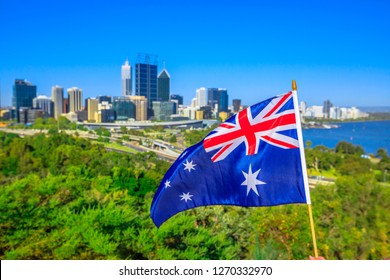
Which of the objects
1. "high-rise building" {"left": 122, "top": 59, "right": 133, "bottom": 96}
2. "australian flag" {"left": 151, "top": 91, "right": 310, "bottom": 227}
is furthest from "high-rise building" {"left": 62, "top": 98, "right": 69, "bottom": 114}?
"australian flag" {"left": 151, "top": 91, "right": 310, "bottom": 227}

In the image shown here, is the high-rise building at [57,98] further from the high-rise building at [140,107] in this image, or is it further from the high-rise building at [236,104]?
the high-rise building at [236,104]

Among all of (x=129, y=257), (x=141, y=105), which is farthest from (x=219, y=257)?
(x=141, y=105)

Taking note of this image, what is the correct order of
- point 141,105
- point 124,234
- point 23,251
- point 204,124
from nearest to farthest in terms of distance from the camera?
1. point 23,251
2. point 124,234
3. point 204,124
4. point 141,105

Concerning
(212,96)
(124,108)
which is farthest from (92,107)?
(212,96)

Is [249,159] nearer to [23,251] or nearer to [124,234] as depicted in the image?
[124,234]

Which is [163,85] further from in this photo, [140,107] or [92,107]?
[92,107]

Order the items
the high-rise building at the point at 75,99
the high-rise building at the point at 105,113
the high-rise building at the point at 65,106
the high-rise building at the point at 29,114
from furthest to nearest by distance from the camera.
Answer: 1. the high-rise building at the point at 29,114
2. the high-rise building at the point at 105,113
3. the high-rise building at the point at 65,106
4. the high-rise building at the point at 75,99

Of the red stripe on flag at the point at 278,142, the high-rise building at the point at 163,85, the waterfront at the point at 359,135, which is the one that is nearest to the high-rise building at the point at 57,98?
the high-rise building at the point at 163,85

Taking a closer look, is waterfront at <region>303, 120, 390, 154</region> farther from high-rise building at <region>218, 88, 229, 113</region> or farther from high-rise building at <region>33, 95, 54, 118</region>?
high-rise building at <region>33, 95, 54, 118</region>
